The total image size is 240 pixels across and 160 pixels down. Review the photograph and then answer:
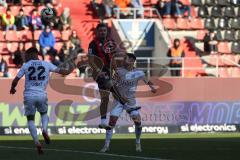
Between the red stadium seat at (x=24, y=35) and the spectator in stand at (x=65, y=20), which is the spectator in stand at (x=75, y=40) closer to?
the spectator in stand at (x=65, y=20)

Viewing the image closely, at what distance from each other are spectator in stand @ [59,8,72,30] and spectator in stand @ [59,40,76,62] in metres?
1.21

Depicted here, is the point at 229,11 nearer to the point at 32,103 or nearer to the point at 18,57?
the point at 18,57

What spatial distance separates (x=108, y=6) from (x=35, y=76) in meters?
18.7

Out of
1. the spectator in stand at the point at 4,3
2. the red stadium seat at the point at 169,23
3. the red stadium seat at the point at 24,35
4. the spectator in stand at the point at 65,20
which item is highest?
the spectator in stand at the point at 4,3

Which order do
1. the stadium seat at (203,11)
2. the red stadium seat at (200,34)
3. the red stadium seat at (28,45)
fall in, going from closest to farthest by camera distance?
the red stadium seat at (28,45) → the red stadium seat at (200,34) → the stadium seat at (203,11)

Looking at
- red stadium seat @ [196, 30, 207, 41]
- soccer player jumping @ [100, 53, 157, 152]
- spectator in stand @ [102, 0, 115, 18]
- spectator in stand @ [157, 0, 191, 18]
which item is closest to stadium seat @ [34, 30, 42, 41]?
spectator in stand @ [102, 0, 115, 18]

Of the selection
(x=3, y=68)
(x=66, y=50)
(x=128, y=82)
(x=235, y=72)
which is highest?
(x=128, y=82)

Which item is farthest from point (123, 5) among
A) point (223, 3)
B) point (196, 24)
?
point (223, 3)

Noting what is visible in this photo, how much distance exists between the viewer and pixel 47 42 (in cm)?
3006

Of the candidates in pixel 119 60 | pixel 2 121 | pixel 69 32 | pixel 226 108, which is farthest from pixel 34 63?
pixel 69 32

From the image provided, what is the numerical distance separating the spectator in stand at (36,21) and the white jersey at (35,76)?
52.1 feet

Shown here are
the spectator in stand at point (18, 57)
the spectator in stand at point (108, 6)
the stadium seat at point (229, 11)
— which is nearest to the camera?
the spectator in stand at point (18, 57)

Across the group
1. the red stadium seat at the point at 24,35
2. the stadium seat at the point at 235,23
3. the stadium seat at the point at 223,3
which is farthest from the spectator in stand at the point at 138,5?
the red stadium seat at the point at 24,35

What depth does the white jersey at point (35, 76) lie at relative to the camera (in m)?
15.2
